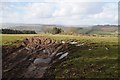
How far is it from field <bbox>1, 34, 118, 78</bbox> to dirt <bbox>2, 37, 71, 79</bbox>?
0.18 m

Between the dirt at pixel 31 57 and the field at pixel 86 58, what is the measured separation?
18 cm

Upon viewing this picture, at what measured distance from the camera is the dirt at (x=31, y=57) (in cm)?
728

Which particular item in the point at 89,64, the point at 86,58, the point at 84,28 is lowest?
the point at 89,64

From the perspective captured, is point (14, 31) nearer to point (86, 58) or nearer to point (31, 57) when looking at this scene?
point (31, 57)

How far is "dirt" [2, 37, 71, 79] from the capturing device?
23.9 feet

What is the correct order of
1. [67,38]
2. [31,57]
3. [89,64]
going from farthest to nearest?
[67,38], [31,57], [89,64]

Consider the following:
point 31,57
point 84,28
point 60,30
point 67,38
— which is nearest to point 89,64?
point 67,38

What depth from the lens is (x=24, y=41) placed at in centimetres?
748

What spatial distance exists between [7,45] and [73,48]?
221 cm

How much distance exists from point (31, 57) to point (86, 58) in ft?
5.85

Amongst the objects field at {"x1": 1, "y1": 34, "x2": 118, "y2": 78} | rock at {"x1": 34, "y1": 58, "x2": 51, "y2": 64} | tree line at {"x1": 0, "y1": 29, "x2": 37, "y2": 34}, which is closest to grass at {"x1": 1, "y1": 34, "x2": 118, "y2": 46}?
field at {"x1": 1, "y1": 34, "x2": 118, "y2": 78}

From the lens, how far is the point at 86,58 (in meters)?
7.21

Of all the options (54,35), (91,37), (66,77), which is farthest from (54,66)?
(91,37)

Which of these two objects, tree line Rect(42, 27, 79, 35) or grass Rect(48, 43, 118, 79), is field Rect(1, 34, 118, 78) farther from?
tree line Rect(42, 27, 79, 35)
